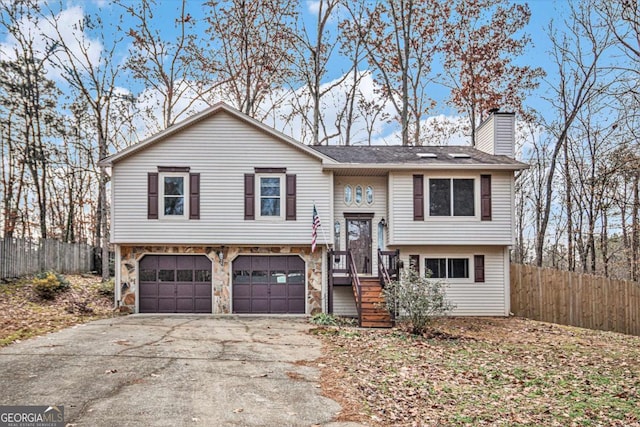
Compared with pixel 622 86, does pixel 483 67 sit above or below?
above

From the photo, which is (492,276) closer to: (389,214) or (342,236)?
(389,214)

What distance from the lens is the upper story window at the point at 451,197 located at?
17.4m

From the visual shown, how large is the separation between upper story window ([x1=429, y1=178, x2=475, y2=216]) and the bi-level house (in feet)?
0.11

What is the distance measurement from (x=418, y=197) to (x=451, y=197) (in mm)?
1159

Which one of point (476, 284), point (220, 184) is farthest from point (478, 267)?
point (220, 184)

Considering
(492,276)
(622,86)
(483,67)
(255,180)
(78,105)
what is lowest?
(492,276)

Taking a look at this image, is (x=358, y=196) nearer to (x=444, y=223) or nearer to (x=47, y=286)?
(x=444, y=223)

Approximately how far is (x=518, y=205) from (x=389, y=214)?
48.6ft

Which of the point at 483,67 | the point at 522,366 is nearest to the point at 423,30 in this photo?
the point at 483,67

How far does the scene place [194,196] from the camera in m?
16.9

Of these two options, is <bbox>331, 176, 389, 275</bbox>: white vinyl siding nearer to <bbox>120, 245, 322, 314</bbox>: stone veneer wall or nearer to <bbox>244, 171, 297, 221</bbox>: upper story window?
<bbox>120, 245, 322, 314</bbox>: stone veneer wall

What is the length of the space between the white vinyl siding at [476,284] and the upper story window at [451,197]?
1296 mm

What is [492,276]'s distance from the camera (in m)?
17.8

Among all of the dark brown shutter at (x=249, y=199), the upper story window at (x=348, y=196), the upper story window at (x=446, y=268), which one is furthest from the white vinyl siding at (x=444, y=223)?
the dark brown shutter at (x=249, y=199)
